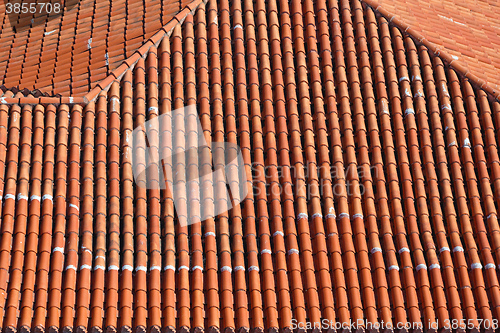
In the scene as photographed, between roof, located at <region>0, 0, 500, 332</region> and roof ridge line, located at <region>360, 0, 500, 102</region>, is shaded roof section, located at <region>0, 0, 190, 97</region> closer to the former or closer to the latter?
roof, located at <region>0, 0, 500, 332</region>

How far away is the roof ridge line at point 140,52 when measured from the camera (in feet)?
35.2

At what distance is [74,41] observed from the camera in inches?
485

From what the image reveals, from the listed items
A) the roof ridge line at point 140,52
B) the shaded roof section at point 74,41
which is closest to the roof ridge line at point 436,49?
the roof ridge line at point 140,52

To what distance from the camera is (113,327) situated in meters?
8.72

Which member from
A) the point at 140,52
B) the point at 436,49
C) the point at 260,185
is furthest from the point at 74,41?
the point at 436,49

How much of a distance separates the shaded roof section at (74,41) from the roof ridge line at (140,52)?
7.0 inches

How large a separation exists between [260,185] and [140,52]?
344 centimetres

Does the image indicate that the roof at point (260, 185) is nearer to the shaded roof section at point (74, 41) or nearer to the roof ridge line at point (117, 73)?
the roof ridge line at point (117, 73)

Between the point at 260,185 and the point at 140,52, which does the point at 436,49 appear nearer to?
the point at 260,185

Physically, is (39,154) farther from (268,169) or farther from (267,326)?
(267,326)

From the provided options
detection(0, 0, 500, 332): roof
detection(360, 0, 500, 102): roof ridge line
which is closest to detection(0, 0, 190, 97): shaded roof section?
detection(0, 0, 500, 332): roof

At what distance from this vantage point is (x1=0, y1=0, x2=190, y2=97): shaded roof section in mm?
11297

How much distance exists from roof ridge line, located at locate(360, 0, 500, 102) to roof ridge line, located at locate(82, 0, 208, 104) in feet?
11.5

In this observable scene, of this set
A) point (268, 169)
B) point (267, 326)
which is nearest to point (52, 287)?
point (267, 326)
